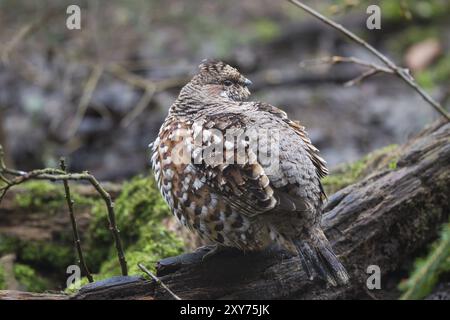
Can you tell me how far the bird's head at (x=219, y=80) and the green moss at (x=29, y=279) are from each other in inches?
89.4

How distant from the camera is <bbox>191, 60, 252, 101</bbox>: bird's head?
5.75 m

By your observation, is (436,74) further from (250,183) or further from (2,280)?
(2,280)

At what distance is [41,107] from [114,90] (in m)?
1.19

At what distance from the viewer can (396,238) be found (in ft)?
17.6

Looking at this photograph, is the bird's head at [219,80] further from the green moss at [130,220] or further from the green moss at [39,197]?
the green moss at [39,197]

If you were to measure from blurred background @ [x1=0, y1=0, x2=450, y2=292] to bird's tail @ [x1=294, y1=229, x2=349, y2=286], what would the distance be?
463 centimetres

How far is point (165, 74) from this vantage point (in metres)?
11.2

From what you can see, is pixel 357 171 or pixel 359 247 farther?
pixel 357 171

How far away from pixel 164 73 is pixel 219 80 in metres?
5.62

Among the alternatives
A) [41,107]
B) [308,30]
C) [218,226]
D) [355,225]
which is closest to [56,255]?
[218,226]

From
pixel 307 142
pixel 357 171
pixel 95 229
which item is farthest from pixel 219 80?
pixel 95 229

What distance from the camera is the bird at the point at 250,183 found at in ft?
14.5
